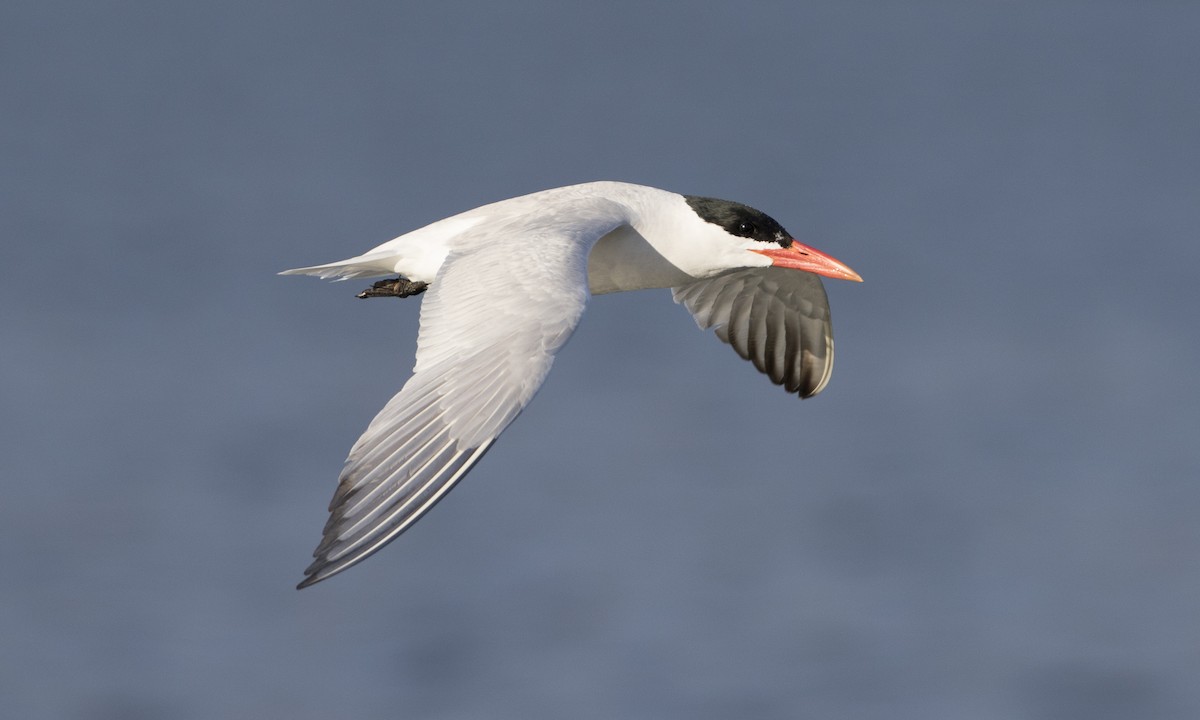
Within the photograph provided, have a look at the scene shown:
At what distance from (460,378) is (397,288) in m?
2.30

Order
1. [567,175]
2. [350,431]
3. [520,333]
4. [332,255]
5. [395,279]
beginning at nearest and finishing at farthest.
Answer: [520,333], [395,279], [350,431], [332,255], [567,175]

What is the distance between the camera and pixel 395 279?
10594 millimetres

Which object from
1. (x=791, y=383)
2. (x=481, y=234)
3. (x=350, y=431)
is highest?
(x=481, y=234)

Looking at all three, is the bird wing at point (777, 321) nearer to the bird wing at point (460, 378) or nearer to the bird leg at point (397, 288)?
the bird leg at point (397, 288)

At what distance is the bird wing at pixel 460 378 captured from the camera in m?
7.67

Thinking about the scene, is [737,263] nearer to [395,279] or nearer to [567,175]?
[395,279]

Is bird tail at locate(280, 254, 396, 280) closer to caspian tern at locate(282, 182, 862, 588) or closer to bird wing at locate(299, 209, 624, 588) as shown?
caspian tern at locate(282, 182, 862, 588)

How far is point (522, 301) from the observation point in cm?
865

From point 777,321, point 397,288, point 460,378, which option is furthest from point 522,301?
point 777,321

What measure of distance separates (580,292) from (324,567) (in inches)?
Result: 82.0

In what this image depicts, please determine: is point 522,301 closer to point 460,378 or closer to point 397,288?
point 460,378

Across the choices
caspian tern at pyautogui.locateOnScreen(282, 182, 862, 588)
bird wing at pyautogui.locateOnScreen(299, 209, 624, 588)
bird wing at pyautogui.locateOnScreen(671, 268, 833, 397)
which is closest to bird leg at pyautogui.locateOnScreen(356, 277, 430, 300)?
caspian tern at pyautogui.locateOnScreen(282, 182, 862, 588)

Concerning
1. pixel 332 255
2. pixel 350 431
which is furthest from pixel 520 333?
pixel 332 255

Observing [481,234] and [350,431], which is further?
[350,431]
